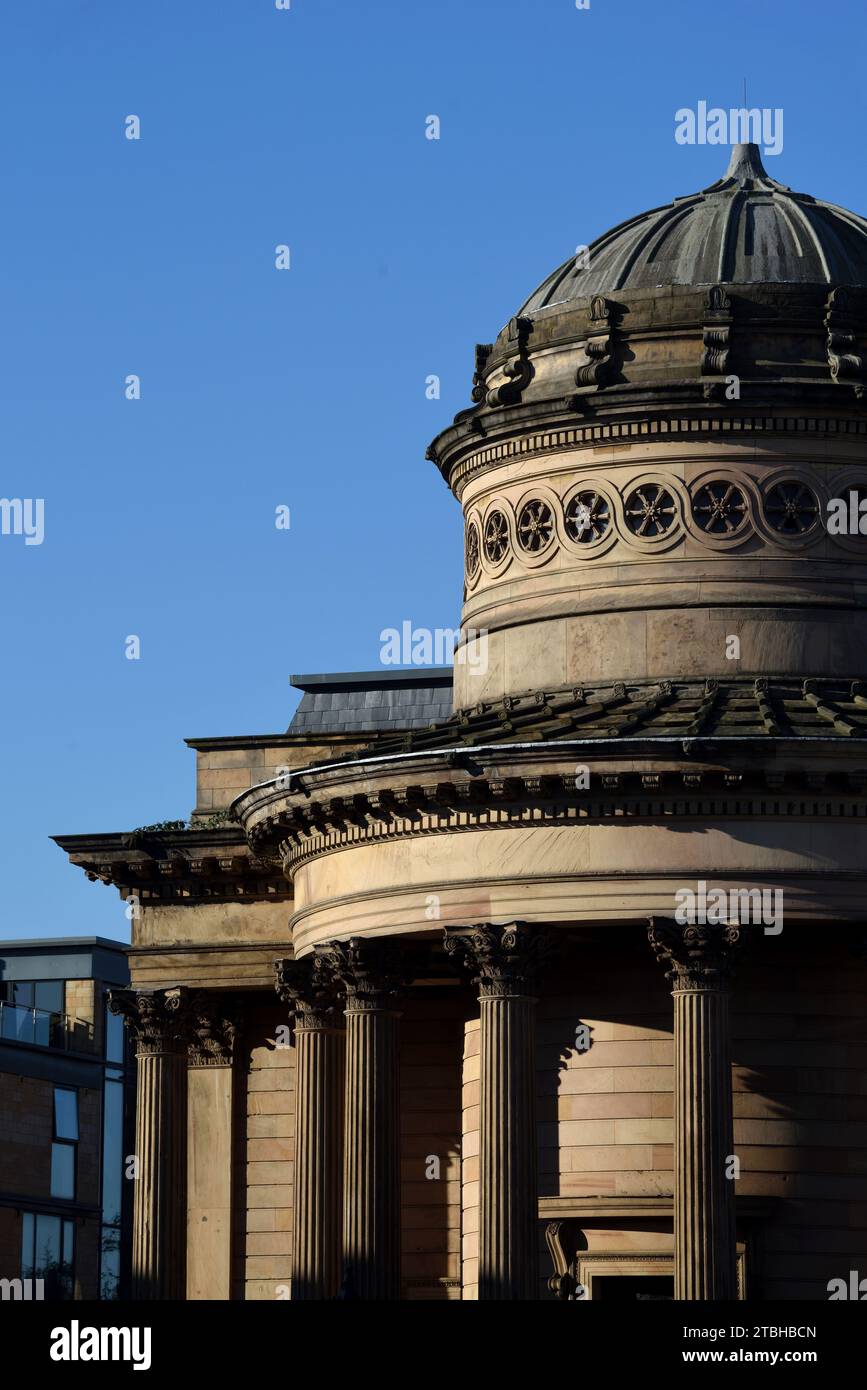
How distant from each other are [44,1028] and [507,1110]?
62.9 metres

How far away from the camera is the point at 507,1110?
57281 mm

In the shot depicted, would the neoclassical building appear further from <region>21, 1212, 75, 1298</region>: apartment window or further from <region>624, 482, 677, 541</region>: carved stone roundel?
<region>21, 1212, 75, 1298</region>: apartment window

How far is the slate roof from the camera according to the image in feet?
188

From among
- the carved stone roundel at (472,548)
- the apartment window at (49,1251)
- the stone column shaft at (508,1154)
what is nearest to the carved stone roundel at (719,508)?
the carved stone roundel at (472,548)

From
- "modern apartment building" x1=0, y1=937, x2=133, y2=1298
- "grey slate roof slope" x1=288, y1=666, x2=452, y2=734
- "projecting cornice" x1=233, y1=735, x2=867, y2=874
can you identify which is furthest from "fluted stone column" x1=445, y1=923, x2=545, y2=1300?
"modern apartment building" x1=0, y1=937, x2=133, y2=1298

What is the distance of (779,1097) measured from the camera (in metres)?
58.9

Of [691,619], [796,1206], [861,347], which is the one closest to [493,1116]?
[796,1206]

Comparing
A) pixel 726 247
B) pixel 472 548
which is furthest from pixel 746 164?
pixel 472 548

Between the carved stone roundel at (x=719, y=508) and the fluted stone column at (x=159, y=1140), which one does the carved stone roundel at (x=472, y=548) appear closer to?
the carved stone roundel at (x=719, y=508)

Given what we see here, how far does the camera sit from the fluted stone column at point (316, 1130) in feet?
203

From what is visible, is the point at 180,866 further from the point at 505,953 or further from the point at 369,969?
the point at 505,953
